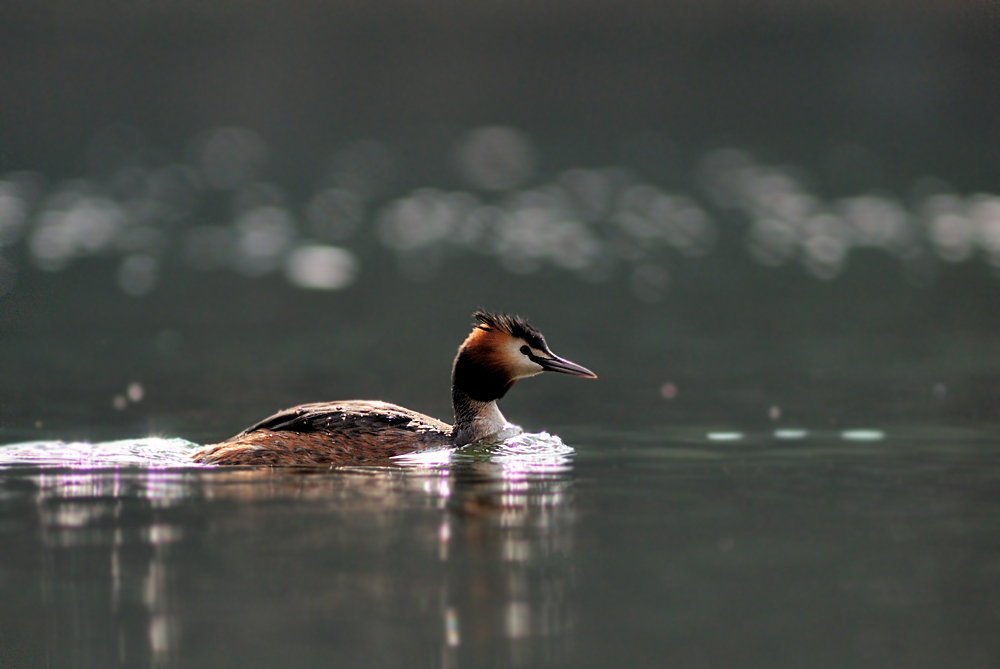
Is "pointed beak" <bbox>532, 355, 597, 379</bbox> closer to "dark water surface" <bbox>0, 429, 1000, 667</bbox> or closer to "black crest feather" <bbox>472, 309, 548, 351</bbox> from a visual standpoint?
"black crest feather" <bbox>472, 309, 548, 351</bbox>

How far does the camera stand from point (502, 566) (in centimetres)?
683

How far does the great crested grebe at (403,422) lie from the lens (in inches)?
424

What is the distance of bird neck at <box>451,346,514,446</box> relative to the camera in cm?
1183

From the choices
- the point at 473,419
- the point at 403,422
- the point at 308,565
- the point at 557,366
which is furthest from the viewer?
the point at 473,419

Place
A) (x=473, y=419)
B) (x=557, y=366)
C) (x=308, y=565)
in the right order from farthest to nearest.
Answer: (x=473, y=419) → (x=557, y=366) → (x=308, y=565)

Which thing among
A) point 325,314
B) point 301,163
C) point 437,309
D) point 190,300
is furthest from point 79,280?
point 301,163

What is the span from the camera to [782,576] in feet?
22.1

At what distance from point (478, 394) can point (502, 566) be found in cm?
514

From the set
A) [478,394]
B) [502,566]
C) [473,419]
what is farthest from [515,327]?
[502,566]

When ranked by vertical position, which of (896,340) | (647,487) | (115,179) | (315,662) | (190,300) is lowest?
(315,662)

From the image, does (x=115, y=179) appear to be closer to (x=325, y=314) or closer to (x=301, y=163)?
(x=301, y=163)

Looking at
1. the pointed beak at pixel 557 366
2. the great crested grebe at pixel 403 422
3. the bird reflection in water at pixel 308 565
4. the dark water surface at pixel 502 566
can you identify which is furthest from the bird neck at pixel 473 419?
the bird reflection in water at pixel 308 565

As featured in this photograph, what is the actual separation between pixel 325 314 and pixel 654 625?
14961mm

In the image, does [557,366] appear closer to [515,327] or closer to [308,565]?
[515,327]
